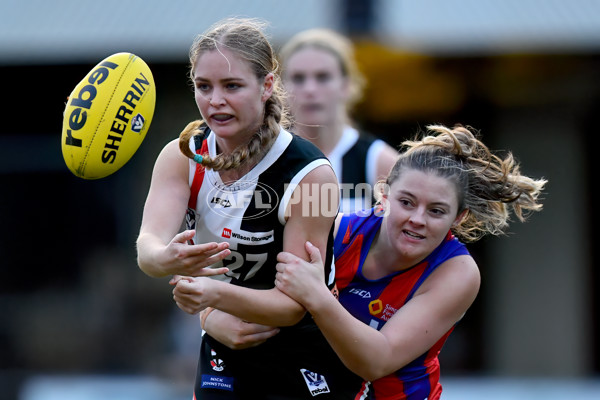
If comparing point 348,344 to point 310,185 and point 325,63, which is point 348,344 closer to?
point 310,185

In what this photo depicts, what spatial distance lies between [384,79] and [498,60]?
43.1 inches

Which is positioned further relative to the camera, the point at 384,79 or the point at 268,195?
the point at 384,79

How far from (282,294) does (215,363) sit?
526mm

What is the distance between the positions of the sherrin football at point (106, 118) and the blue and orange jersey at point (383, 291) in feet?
3.06

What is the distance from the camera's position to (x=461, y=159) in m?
3.26

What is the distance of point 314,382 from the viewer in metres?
3.18

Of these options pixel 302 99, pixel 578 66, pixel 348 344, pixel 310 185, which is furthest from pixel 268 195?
pixel 578 66

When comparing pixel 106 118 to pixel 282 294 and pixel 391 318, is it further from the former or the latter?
pixel 391 318

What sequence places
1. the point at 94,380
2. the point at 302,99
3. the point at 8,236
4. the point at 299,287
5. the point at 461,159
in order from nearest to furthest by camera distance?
the point at 299,287 < the point at 461,159 < the point at 302,99 < the point at 94,380 < the point at 8,236

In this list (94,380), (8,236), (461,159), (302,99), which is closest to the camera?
(461,159)

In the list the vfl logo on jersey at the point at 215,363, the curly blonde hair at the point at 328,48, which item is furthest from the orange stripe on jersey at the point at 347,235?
the curly blonde hair at the point at 328,48

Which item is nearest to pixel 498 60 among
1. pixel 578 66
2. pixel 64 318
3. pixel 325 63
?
pixel 578 66

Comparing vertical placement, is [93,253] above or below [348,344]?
above

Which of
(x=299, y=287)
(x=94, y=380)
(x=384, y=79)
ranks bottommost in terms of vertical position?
(x=94, y=380)
